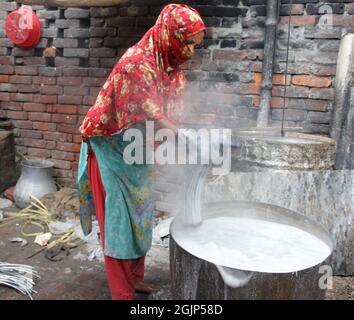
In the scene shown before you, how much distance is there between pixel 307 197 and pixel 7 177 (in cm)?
373

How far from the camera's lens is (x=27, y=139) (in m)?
4.93

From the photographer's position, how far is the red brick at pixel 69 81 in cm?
445

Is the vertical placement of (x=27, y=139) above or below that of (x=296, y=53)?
below

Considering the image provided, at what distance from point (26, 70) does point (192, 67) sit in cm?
225

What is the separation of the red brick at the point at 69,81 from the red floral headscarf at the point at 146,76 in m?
2.31

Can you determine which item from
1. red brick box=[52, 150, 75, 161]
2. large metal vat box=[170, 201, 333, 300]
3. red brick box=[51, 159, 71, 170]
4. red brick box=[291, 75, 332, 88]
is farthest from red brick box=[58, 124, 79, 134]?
large metal vat box=[170, 201, 333, 300]

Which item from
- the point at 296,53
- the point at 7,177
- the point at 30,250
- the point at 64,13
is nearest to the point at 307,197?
the point at 296,53

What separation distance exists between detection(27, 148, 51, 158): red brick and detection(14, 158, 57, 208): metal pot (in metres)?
0.35

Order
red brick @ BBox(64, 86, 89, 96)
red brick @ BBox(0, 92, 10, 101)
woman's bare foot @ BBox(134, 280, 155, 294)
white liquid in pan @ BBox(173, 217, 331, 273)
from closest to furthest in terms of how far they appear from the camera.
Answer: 1. white liquid in pan @ BBox(173, 217, 331, 273)
2. woman's bare foot @ BBox(134, 280, 155, 294)
3. red brick @ BBox(64, 86, 89, 96)
4. red brick @ BBox(0, 92, 10, 101)

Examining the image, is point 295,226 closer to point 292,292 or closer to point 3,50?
point 292,292

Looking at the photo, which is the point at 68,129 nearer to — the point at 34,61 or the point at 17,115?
the point at 17,115

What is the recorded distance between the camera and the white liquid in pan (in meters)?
1.86

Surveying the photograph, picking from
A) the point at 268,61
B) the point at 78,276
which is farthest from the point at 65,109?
the point at 268,61

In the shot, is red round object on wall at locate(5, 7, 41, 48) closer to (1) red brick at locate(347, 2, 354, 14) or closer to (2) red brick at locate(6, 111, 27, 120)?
(2) red brick at locate(6, 111, 27, 120)
